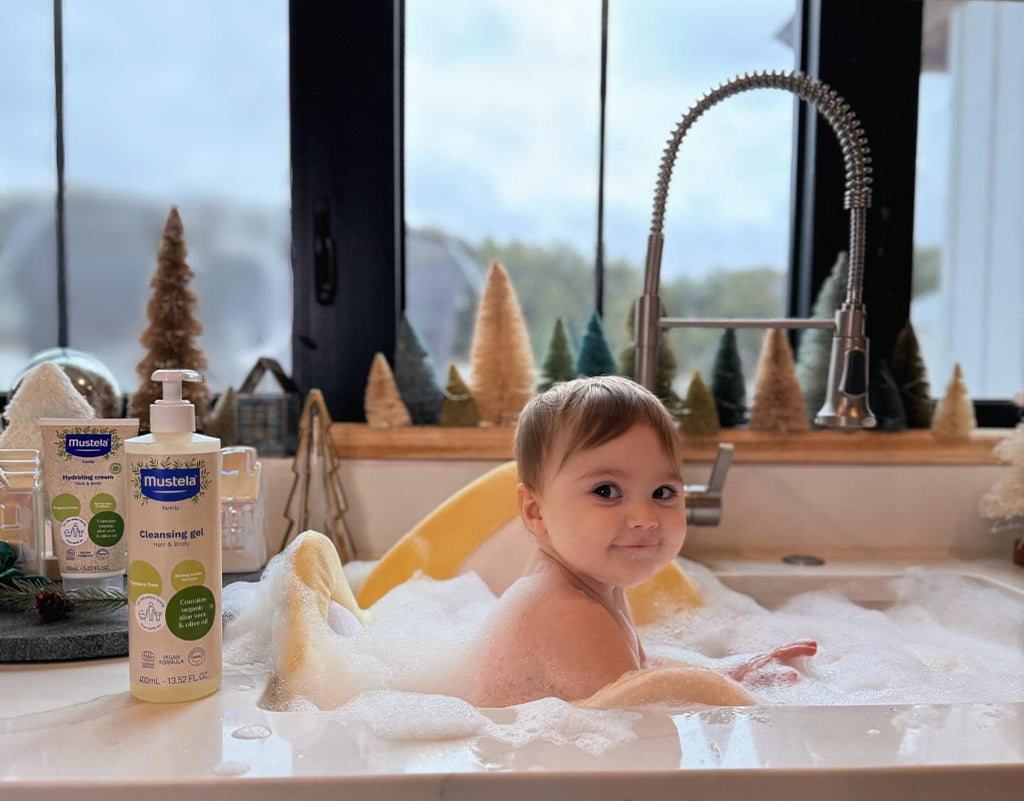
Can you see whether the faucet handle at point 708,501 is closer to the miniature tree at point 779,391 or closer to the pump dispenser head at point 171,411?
the miniature tree at point 779,391

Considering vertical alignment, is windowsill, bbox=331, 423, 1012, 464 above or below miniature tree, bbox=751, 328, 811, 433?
below

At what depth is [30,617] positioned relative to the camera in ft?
2.74

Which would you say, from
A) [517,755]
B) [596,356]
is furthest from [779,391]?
[517,755]

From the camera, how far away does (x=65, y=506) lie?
850 mm

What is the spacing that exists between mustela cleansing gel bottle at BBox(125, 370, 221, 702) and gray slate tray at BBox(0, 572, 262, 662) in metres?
0.13

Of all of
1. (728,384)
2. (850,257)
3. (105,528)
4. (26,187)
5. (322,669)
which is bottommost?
(322,669)

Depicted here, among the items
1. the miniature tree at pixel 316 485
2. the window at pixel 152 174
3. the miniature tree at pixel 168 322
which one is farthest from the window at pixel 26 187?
the miniature tree at pixel 316 485

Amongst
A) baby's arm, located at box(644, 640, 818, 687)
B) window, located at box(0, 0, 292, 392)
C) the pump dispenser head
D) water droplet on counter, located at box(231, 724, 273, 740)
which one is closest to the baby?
baby's arm, located at box(644, 640, 818, 687)

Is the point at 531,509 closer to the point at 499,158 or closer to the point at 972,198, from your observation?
the point at 499,158

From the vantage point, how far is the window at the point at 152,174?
156 centimetres

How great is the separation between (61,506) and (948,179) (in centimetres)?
160

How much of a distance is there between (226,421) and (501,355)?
436 mm

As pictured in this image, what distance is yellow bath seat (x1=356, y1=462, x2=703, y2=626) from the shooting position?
117 cm

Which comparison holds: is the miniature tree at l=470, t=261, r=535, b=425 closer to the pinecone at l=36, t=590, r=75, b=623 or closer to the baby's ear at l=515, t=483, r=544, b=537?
the baby's ear at l=515, t=483, r=544, b=537
